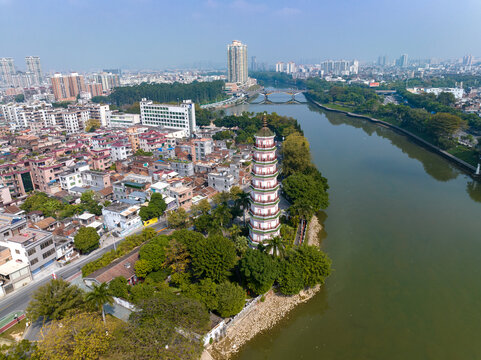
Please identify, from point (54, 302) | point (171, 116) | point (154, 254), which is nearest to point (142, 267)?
point (154, 254)

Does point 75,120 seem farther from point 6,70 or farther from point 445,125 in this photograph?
point 6,70

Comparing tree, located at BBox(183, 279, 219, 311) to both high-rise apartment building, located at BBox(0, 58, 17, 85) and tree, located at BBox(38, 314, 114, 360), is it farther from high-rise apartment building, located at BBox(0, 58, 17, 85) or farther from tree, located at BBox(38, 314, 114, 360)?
high-rise apartment building, located at BBox(0, 58, 17, 85)

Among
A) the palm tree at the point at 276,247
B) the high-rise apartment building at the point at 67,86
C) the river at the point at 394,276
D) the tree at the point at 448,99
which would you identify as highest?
the high-rise apartment building at the point at 67,86

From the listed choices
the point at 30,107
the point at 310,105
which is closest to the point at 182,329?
the point at 30,107

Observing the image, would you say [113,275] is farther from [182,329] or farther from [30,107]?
[30,107]

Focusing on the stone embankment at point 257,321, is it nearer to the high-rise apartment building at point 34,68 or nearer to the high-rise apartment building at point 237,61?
the high-rise apartment building at point 237,61

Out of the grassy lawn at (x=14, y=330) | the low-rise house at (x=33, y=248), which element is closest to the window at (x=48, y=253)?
the low-rise house at (x=33, y=248)
